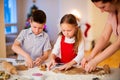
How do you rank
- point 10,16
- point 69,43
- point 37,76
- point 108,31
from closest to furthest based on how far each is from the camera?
point 37,76 → point 108,31 → point 69,43 → point 10,16

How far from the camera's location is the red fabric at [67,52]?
5.67ft

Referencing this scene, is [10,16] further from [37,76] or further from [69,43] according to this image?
[37,76]

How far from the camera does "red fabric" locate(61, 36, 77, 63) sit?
1728mm

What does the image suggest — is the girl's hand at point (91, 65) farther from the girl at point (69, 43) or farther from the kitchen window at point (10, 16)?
the kitchen window at point (10, 16)

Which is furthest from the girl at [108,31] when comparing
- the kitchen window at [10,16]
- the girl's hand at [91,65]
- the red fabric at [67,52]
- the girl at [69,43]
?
→ the kitchen window at [10,16]

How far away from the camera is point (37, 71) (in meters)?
1.29

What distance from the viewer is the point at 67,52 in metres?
1.76

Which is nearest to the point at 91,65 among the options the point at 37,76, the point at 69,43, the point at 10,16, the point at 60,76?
the point at 60,76

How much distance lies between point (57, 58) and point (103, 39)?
452mm

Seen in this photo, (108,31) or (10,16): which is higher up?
(108,31)

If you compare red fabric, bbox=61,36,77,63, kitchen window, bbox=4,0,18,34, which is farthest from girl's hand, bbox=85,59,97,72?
kitchen window, bbox=4,0,18,34

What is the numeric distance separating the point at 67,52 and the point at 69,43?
8 centimetres

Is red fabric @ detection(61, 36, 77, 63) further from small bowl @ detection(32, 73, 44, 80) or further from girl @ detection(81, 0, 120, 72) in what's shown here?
small bowl @ detection(32, 73, 44, 80)

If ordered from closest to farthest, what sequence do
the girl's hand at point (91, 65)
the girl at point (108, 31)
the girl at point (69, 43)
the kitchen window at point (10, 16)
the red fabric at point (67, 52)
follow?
the girl at point (108, 31) < the girl's hand at point (91, 65) < the girl at point (69, 43) < the red fabric at point (67, 52) < the kitchen window at point (10, 16)
